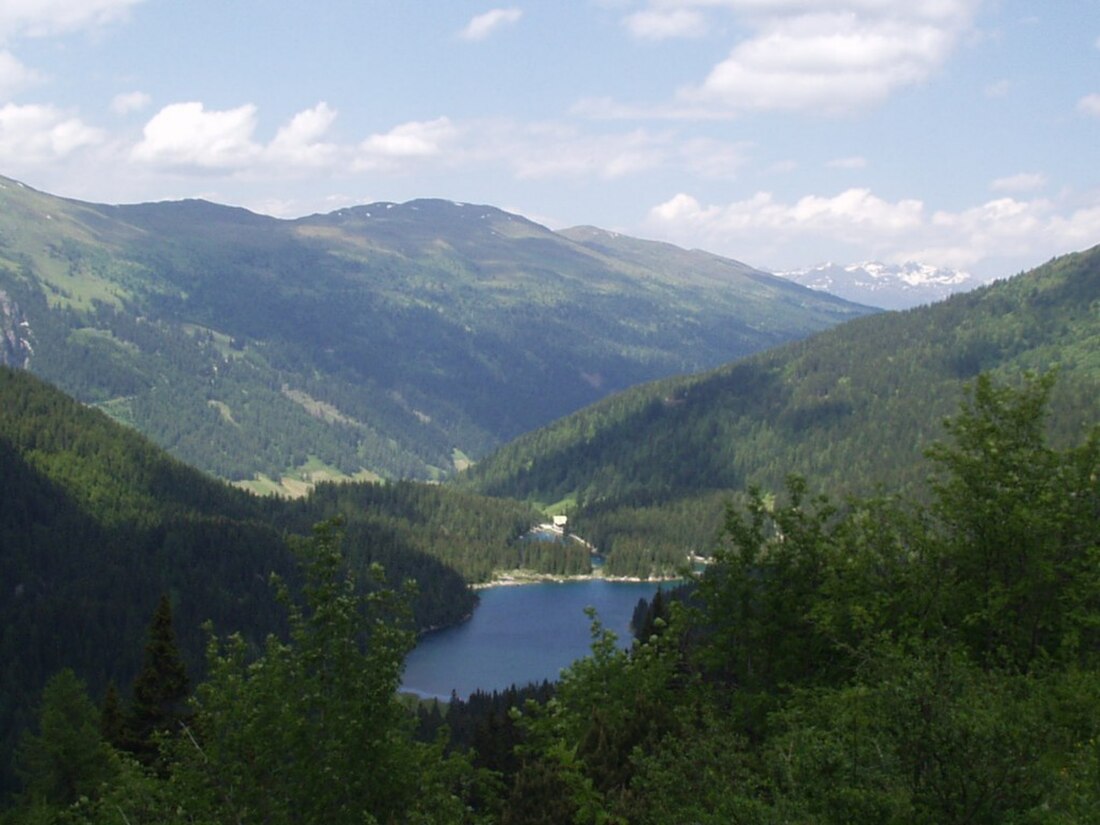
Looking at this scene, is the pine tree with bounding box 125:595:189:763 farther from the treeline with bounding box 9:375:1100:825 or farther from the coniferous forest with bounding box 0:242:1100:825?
the coniferous forest with bounding box 0:242:1100:825

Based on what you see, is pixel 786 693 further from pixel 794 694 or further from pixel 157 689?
pixel 157 689

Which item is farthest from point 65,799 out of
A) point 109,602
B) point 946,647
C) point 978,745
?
point 109,602

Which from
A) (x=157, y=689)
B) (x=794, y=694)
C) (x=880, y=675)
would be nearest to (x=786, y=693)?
(x=794, y=694)

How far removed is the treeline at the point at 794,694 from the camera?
73.9ft

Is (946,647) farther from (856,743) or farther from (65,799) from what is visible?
(65,799)

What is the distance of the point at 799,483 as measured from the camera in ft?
141

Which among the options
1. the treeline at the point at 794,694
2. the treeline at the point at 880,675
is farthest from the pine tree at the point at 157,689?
the treeline at the point at 880,675

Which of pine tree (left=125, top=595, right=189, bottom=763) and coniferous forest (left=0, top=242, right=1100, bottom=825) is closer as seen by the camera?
coniferous forest (left=0, top=242, right=1100, bottom=825)

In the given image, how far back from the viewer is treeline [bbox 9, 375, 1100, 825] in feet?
73.9

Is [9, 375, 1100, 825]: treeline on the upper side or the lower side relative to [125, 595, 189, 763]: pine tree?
upper

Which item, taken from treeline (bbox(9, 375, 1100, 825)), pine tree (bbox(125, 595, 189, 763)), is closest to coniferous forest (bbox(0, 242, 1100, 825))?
treeline (bbox(9, 375, 1100, 825))

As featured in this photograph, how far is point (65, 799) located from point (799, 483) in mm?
56789

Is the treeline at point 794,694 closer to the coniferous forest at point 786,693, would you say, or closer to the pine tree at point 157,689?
the coniferous forest at point 786,693

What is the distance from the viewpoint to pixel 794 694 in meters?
35.8
